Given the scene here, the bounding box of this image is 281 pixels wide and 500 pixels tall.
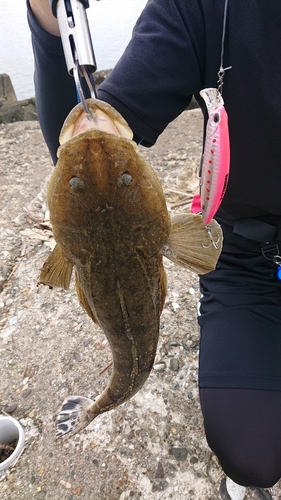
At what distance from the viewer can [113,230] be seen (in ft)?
4.53

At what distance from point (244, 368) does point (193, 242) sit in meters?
1.08

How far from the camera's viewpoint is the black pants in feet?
7.23

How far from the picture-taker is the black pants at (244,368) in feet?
7.23

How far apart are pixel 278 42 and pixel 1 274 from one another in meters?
3.30

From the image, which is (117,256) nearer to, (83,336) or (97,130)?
(97,130)

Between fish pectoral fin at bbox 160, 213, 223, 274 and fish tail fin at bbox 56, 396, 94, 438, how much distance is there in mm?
1313

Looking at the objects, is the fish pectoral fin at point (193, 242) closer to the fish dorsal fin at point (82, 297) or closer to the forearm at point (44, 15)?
the fish dorsal fin at point (82, 297)

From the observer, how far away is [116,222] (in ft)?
4.47

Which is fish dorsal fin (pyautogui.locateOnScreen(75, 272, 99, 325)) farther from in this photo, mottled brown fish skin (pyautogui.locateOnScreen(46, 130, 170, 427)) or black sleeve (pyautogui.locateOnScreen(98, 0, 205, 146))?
black sleeve (pyautogui.locateOnScreen(98, 0, 205, 146))

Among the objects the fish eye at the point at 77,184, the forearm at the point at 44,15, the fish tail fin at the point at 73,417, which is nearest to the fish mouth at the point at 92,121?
the fish eye at the point at 77,184

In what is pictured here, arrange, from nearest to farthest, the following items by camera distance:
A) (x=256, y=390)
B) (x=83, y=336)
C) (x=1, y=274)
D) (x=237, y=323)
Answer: (x=256, y=390) → (x=237, y=323) → (x=83, y=336) → (x=1, y=274)

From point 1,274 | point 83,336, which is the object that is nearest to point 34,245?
point 1,274

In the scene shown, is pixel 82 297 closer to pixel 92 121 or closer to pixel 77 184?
pixel 77 184

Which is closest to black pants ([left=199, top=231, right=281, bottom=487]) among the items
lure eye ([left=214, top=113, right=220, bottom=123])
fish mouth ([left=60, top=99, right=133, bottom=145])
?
lure eye ([left=214, top=113, right=220, bottom=123])
